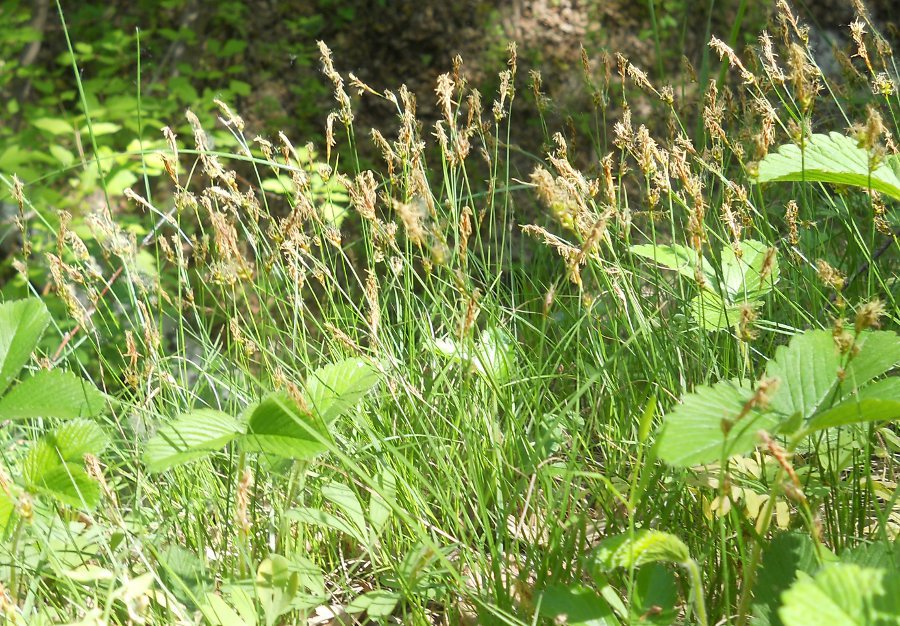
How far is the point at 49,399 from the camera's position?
125 cm

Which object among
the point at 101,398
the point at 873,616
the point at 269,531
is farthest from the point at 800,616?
the point at 101,398

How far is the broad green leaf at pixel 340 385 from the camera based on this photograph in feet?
3.74

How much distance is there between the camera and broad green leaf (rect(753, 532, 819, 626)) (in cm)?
91

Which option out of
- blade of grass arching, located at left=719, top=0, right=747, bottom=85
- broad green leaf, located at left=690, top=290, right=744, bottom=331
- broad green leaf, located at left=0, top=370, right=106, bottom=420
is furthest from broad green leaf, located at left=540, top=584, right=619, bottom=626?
blade of grass arching, located at left=719, top=0, right=747, bottom=85

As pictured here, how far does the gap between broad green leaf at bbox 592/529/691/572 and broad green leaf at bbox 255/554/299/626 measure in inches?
14.3

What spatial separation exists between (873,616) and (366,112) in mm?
5060

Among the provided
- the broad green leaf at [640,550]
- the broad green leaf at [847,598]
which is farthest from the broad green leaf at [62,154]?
the broad green leaf at [847,598]

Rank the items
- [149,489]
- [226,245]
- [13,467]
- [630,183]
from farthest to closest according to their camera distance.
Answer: [630,183] < [13,467] < [149,489] < [226,245]

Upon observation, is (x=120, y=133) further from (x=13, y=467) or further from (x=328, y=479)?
(x=328, y=479)

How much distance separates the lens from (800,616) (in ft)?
2.27

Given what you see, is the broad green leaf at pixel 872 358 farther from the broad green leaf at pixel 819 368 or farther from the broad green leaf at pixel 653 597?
the broad green leaf at pixel 653 597

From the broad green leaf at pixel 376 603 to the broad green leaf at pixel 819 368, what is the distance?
0.54 m

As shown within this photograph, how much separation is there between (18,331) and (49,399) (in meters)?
0.16

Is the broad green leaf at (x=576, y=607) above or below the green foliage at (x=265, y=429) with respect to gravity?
below
